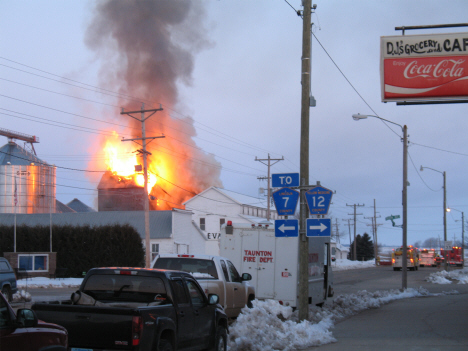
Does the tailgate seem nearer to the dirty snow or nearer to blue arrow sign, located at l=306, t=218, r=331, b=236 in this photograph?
the dirty snow

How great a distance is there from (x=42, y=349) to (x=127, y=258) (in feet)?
120

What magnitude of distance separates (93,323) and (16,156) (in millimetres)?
56645

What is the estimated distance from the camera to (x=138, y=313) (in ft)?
21.4

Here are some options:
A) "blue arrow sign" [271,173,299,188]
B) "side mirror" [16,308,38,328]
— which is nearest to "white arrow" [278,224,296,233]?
"blue arrow sign" [271,173,299,188]

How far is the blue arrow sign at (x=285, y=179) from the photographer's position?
13664 mm

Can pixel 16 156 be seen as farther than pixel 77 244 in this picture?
Yes

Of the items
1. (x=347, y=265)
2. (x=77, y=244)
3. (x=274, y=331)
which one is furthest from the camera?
(x=347, y=265)

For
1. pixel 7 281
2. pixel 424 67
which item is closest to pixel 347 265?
pixel 7 281

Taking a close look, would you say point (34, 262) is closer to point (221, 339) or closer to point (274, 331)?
point (274, 331)

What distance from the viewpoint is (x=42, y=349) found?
509 cm

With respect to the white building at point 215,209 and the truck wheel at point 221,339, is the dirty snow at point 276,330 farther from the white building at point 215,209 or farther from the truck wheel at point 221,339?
the white building at point 215,209

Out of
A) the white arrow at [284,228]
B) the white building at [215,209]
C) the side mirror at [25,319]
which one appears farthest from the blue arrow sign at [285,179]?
the white building at [215,209]

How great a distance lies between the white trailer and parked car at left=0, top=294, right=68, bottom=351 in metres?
11.6

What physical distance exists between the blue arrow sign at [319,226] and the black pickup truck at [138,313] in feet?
14.7
